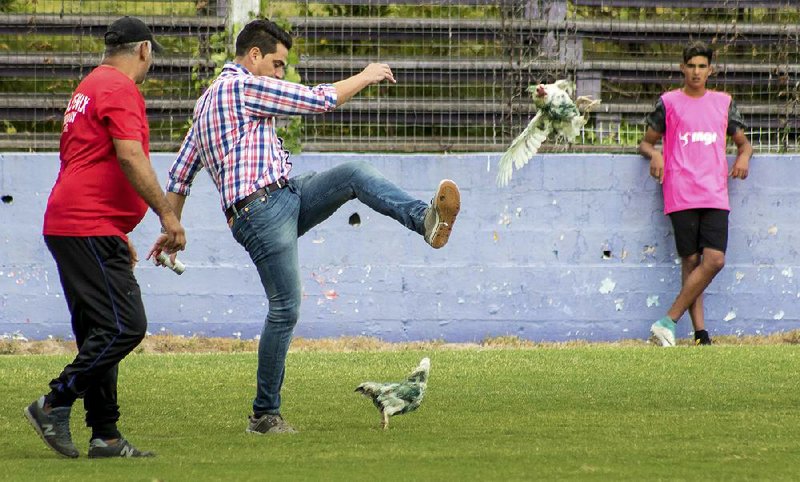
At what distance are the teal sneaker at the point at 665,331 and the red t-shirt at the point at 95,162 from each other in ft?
18.7

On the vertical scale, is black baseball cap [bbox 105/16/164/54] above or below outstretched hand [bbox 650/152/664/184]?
above

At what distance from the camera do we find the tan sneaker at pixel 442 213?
19.4ft

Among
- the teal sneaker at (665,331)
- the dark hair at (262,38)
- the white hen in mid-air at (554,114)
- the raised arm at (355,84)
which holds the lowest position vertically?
the teal sneaker at (665,331)

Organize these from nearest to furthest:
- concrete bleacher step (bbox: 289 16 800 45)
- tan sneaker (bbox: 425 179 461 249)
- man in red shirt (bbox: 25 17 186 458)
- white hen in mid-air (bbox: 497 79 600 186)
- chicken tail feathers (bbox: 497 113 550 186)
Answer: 1. man in red shirt (bbox: 25 17 186 458)
2. tan sneaker (bbox: 425 179 461 249)
3. white hen in mid-air (bbox: 497 79 600 186)
4. chicken tail feathers (bbox: 497 113 550 186)
5. concrete bleacher step (bbox: 289 16 800 45)

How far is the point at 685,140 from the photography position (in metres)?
10.7

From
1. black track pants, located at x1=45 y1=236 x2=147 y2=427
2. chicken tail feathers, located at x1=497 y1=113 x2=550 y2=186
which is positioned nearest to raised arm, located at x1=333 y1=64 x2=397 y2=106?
black track pants, located at x1=45 y1=236 x2=147 y2=427

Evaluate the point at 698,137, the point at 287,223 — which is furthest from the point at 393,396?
the point at 698,137

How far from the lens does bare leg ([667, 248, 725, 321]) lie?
34.6ft

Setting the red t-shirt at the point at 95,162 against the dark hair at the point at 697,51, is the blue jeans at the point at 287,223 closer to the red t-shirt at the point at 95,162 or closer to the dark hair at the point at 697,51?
the red t-shirt at the point at 95,162

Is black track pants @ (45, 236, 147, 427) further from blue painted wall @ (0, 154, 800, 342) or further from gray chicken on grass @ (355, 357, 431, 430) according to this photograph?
blue painted wall @ (0, 154, 800, 342)

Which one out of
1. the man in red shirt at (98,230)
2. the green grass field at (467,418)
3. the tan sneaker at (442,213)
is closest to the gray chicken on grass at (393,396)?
the green grass field at (467,418)

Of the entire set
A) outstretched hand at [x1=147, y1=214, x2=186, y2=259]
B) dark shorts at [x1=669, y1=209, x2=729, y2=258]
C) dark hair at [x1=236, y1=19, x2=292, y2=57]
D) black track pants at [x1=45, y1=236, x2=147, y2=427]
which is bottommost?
dark shorts at [x1=669, y1=209, x2=729, y2=258]

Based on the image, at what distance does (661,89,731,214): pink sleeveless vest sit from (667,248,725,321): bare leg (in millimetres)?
392

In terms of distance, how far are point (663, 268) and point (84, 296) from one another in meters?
6.24
